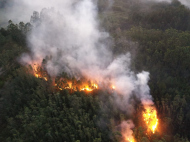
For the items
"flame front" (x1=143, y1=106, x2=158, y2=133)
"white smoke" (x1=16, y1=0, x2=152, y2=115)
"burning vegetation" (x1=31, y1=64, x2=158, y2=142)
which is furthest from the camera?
"white smoke" (x1=16, y1=0, x2=152, y2=115)

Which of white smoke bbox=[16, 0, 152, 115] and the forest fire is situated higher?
white smoke bbox=[16, 0, 152, 115]

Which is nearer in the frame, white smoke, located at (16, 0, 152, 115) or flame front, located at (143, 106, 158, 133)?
flame front, located at (143, 106, 158, 133)

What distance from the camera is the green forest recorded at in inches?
511

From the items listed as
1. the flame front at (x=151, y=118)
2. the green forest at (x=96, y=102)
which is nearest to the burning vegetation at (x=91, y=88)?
the flame front at (x=151, y=118)

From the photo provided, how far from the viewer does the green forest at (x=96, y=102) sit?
13.0m

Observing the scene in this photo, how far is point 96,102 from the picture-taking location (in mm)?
14695

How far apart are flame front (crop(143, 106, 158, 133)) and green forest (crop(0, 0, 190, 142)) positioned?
17.2 inches

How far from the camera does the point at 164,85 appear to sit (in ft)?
54.0

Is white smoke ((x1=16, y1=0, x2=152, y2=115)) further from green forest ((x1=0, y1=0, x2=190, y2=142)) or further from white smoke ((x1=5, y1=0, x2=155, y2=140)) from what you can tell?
green forest ((x1=0, y1=0, x2=190, y2=142))

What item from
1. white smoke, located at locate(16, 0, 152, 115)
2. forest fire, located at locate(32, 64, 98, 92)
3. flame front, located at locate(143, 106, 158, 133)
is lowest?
flame front, located at locate(143, 106, 158, 133)

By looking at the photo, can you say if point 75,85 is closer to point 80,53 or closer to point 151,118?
point 80,53

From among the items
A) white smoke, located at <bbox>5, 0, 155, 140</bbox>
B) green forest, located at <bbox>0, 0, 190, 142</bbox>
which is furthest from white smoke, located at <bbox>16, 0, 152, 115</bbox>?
green forest, located at <bbox>0, 0, 190, 142</bbox>

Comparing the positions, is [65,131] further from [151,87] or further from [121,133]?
[151,87]

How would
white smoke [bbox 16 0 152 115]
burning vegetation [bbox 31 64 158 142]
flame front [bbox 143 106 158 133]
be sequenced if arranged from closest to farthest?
burning vegetation [bbox 31 64 158 142], flame front [bbox 143 106 158 133], white smoke [bbox 16 0 152 115]
